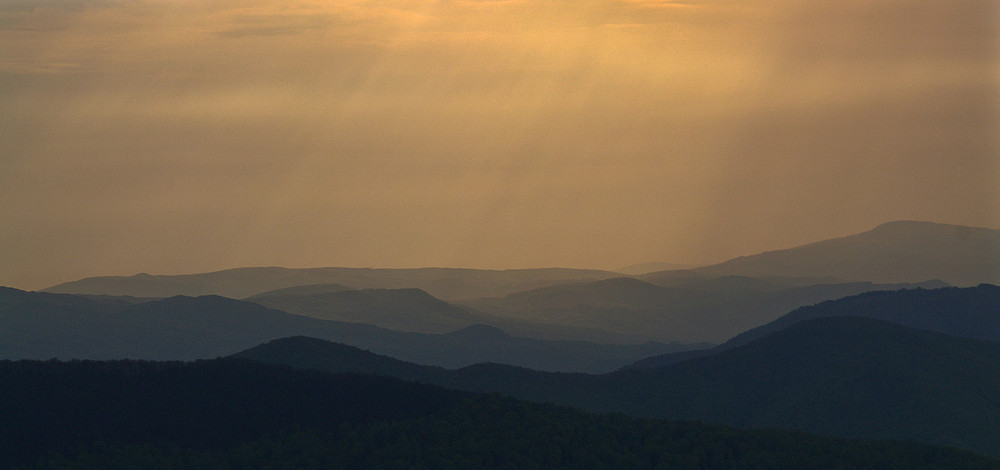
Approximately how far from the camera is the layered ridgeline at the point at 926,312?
16288 centimetres

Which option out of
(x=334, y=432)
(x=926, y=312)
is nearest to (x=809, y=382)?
(x=926, y=312)

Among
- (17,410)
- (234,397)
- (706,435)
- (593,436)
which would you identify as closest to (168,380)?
(234,397)

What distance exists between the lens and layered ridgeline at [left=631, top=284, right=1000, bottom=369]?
163 metres

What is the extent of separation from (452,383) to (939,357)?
4616 cm

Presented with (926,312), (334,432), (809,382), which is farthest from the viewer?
(926,312)

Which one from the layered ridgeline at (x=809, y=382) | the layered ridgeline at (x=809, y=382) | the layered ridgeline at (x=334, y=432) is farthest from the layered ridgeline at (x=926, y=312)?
the layered ridgeline at (x=334, y=432)

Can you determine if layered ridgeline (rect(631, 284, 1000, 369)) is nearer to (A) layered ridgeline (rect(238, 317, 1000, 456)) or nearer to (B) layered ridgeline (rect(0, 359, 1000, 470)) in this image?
(A) layered ridgeline (rect(238, 317, 1000, 456))

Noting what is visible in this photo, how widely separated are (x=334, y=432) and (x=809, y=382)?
6198 cm

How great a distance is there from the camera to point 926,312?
16988 cm

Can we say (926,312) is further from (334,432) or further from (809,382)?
(334,432)

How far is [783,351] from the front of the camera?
437ft

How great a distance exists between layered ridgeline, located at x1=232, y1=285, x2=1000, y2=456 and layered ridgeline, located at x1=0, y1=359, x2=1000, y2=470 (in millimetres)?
32301

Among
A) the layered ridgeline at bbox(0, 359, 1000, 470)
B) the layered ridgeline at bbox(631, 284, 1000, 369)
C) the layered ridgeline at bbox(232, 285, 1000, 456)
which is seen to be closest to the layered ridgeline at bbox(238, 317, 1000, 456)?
the layered ridgeline at bbox(232, 285, 1000, 456)

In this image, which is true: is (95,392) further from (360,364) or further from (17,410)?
(360,364)
